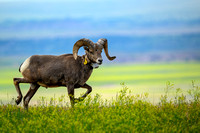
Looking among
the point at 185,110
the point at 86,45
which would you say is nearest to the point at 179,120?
the point at 185,110

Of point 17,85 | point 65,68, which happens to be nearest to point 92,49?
point 65,68

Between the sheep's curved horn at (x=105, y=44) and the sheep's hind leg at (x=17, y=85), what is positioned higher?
the sheep's curved horn at (x=105, y=44)

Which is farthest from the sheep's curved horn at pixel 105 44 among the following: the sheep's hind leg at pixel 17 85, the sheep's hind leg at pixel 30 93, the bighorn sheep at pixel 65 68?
the sheep's hind leg at pixel 17 85

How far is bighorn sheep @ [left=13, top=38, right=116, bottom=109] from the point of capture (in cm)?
1295

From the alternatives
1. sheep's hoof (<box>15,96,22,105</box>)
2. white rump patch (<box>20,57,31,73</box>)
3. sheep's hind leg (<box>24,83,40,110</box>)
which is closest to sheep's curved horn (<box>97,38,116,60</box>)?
white rump patch (<box>20,57,31,73</box>)

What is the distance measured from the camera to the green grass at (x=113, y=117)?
10.1 meters

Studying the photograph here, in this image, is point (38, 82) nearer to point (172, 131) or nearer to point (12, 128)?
point (12, 128)

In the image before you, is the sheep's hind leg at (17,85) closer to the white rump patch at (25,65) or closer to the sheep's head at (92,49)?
the white rump patch at (25,65)

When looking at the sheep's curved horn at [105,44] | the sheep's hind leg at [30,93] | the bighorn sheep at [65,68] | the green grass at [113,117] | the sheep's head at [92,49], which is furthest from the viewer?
the sheep's hind leg at [30,93]

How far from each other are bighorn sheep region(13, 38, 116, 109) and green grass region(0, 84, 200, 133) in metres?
0.92

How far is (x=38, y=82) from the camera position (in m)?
13.4

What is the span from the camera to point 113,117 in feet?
35.7

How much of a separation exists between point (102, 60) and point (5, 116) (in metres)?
3.86

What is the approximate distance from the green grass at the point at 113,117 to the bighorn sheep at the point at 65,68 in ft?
3.01
